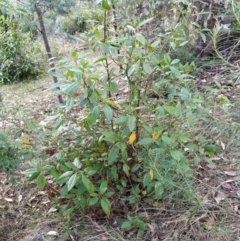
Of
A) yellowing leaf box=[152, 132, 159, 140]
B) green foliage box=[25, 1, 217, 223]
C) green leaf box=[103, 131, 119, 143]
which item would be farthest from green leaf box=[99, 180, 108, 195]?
yellowing leaf box=[152, 132, 159, 140]

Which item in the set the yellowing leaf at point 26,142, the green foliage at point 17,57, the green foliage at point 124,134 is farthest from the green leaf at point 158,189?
the green foliage at point 17,57

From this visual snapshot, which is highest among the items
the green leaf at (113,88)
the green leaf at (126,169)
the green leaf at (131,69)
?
the green leaf at (131,69)

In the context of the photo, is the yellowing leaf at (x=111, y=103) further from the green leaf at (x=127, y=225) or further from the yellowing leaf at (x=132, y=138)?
the green leaf at (x=127, y=225)

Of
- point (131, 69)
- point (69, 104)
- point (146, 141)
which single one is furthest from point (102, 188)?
point (131, 69)

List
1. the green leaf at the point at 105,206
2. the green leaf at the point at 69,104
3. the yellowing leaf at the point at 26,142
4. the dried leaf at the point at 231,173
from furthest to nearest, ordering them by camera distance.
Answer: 1. the dried leaf at the point at 231,173
2. the yellowing leaf at the point at 26,142
3. the green leaf at the point at 105,206
4. the green leaf at the point at 69,104

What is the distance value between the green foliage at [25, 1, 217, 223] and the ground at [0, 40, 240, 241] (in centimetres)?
8

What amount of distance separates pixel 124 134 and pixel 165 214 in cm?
49

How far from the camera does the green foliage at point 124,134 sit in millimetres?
1565

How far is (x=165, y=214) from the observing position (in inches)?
70.3

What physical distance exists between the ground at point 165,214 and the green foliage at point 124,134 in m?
0.08

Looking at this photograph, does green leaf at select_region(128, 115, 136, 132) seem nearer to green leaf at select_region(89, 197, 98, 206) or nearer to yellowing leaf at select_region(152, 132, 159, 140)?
yellowing leaf at select_region(152, 132, 159, 140)

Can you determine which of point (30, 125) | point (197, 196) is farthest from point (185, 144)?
point (30, 125)

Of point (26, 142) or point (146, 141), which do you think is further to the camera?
point (26, 142)

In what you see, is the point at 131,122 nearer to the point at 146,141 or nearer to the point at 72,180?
the point at 146,141
